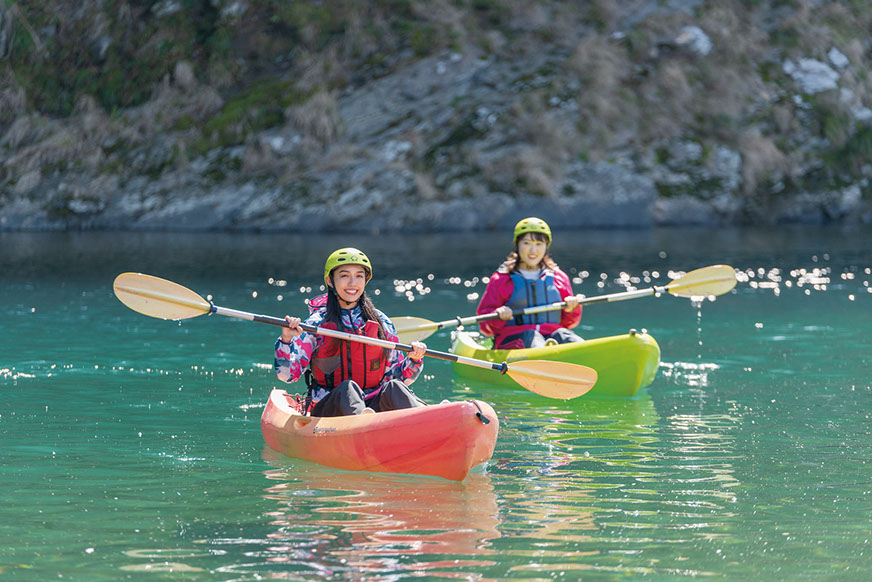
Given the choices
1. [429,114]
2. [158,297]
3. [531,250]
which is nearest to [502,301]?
[531,250]

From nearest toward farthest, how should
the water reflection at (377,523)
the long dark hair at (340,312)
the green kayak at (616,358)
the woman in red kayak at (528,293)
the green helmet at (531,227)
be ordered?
1. the water reflection at (377,523)
2. the long dark hair at (340,312)
3. the green kayak at (616,358)
4. the green helmet at (531,227)
5. the woman in red kayak at (528,293)

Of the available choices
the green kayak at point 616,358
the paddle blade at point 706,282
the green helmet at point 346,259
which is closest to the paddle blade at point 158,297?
the green helmet at point 346,259

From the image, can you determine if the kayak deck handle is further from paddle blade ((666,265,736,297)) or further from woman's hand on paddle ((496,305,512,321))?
paddle blade ((666,265,736,297))

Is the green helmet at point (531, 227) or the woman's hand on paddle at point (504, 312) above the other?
the green helmet at point (531, 227)

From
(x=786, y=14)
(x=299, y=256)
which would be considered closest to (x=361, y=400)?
(x=299, y=256)

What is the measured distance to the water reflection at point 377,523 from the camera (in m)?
4.88

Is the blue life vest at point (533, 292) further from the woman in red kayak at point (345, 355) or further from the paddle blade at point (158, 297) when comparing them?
the paddle blade at point (158, 297)

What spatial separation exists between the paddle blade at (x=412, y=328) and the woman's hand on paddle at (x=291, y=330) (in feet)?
7.94

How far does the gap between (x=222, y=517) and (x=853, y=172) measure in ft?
105

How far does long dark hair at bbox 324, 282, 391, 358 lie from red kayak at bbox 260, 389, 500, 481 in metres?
0.65

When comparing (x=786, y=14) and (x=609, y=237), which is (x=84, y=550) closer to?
(x=609, y=237)

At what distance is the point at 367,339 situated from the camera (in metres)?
6.82

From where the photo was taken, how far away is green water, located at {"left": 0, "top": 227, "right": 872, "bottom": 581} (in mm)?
4961

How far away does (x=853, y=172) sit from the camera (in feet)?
112
